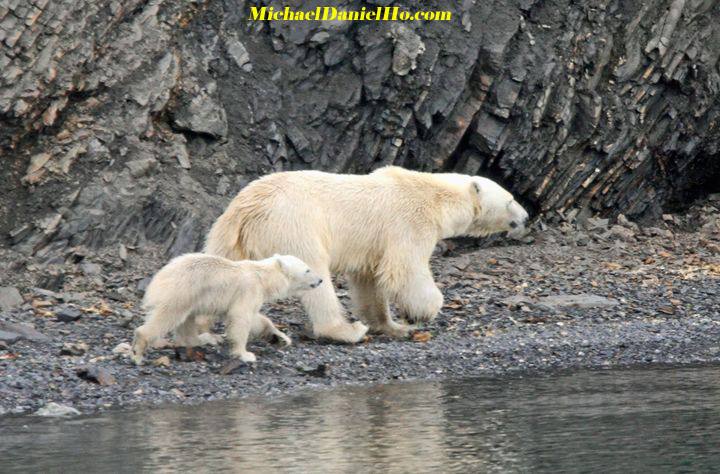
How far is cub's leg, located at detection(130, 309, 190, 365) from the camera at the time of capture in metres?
10.2

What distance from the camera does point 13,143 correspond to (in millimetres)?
14531

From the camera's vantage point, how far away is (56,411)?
360 inches

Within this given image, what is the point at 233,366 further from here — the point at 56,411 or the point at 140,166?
the point at 140,166

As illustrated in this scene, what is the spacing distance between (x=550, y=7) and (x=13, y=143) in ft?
25.8

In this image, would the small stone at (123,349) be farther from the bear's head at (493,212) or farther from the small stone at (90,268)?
the bear's head at (493,212)

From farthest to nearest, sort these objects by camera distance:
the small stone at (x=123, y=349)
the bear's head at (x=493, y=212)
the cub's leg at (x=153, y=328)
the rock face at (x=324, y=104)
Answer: the rock face at (x=324, y=104) < the bear's head at (x=493, y=212) < the small stone at (x=123, y=349) < the cub's leg at (x=153, y=328)

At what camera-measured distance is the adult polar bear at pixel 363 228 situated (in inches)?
455

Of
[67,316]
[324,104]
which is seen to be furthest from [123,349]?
[324,104]

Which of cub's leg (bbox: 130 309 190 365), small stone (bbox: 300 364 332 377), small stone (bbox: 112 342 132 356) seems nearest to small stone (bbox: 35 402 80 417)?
cub's leg (bbox: 130 309 190 365)

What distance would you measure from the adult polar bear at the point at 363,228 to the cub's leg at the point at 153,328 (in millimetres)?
1454

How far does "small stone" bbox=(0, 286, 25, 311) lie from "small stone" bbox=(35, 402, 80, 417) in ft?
12.7

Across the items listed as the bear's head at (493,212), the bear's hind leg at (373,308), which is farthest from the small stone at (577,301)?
the bear's hind leg at (373,308)

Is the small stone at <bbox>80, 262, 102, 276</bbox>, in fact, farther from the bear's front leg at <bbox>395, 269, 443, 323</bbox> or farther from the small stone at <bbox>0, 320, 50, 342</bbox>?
the bear's front leg at <bbox>395, 269, 443, 323</bbox>

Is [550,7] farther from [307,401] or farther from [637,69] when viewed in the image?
[307,401]
